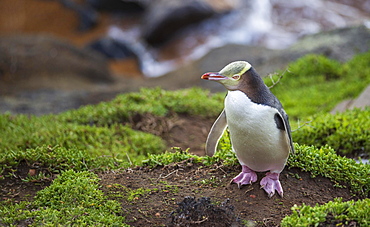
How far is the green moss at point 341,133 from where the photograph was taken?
4965 mm

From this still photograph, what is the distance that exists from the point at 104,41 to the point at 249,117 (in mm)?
12544

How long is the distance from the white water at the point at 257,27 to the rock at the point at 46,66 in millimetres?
2553

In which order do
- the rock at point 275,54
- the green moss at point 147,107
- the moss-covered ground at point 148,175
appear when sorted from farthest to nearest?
the rock at point 275,54, the green moss at point 147,107, the moss-covered ground at point 148,175

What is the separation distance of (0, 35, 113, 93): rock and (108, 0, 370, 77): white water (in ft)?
8.38

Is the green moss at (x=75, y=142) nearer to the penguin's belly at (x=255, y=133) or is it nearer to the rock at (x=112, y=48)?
the penguin's belly at (x=255, y=133)

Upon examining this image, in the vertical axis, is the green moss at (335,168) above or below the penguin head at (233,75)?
below

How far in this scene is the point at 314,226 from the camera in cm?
292

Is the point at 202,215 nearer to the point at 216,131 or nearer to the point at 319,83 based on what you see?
the point at 216,131

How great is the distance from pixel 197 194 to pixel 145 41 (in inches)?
512

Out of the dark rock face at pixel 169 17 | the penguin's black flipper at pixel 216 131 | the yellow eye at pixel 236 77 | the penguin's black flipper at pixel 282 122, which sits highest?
the yellow eye at pixel 236 77

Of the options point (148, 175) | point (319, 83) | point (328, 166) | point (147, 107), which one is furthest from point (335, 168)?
point (319, 83)

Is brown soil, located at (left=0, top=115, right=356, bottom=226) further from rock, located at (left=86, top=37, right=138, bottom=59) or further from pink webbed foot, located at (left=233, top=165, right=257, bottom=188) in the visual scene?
rock, located at (left=86, top=37, right=138, bottom=59)

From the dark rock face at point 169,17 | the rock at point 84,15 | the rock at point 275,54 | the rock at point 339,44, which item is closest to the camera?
the rock at point 339,44

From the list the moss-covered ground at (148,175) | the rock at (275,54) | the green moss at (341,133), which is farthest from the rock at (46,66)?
the green moss at (341,133)
